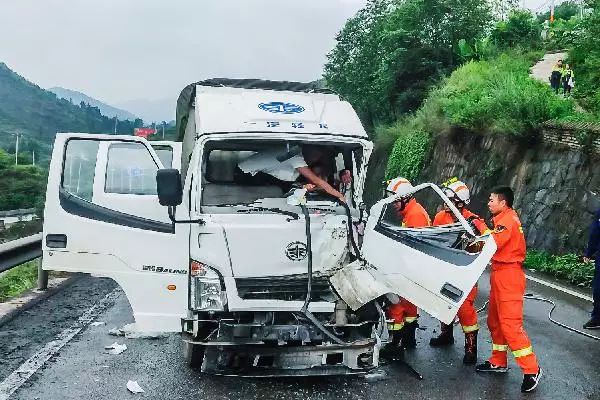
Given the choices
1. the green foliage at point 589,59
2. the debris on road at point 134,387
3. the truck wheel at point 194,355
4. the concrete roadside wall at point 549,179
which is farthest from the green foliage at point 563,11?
the debris on road at point 134,387

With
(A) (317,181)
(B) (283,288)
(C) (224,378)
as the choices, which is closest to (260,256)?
(B) (283,288)

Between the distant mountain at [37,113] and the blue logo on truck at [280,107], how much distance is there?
121111 mm

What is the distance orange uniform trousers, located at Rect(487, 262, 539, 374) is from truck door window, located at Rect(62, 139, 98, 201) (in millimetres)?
3744

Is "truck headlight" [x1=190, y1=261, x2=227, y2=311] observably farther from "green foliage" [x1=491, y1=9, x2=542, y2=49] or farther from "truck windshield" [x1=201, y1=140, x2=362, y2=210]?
"green foliage" [x1=491, y1=9, x2=542, y2=49]

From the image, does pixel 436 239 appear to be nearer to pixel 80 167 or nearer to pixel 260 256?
pixel 260 256

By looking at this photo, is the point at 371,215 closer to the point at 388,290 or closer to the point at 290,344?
the point at 388,290

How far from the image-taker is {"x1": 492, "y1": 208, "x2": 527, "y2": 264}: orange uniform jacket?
18.6 feet

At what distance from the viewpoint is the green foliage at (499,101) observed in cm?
1590

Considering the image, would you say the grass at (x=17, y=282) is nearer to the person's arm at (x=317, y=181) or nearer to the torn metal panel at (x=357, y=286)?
the person's arm at (x=317, y=181)

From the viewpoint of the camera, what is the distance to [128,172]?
7.14 m

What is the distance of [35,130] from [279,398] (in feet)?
447

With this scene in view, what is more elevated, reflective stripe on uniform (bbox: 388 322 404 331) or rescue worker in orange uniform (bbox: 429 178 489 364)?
rescue worker in orange uniform (bbox: 429 178 489 364)

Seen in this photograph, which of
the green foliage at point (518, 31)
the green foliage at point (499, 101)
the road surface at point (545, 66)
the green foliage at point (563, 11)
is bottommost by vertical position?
the green foliage at point (499, 101)

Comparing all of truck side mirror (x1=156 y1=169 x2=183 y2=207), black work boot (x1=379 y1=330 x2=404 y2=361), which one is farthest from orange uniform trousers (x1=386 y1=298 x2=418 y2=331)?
truck side mirror (x1=156 y1=169 x2=183 y2=207)
